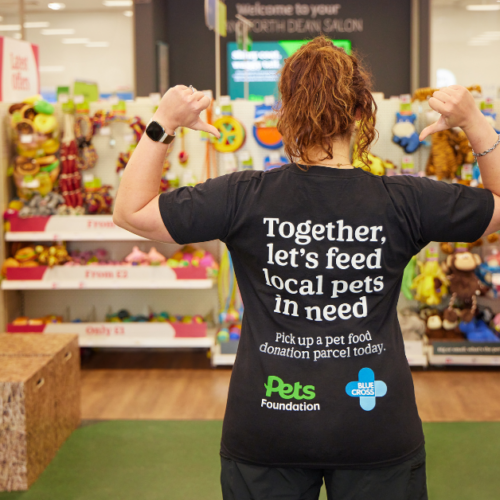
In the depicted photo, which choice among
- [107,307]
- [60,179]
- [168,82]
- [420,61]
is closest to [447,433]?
[107,307]

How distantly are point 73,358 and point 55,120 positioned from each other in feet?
5.77

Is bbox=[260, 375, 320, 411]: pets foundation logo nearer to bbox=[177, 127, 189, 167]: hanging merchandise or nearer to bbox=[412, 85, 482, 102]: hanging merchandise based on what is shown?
bbox=[177, 127, 189, 167]: hanging merchandise

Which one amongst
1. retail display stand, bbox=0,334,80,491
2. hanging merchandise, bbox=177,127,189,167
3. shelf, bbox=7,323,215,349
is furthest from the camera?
hanging merchandise, bbox=177,127,189,167

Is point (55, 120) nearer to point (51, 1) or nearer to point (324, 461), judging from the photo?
point (324, 461)

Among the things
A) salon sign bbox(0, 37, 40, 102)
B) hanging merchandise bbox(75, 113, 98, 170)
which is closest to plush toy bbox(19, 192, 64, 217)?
hanging merchandise bbox(75, 113, 98, 170)

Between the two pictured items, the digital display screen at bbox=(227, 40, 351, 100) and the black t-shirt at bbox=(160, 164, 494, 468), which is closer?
the black t-shirt at bbox=(160, 164, 494, 468)

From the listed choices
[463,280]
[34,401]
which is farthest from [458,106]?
[463,280]

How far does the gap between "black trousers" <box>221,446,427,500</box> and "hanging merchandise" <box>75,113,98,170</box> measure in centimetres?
336

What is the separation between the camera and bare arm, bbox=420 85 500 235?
43.1 inches

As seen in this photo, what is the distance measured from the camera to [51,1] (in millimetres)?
7836

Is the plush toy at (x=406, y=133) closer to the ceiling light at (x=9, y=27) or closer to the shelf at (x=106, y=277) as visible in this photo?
the shelf at (x=106, y=277)

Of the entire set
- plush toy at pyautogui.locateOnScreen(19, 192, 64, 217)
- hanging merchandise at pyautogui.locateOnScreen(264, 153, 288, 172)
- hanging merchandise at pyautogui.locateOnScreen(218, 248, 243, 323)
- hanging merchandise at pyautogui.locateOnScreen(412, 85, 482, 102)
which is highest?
hanging merchandise at pyautogui.locateOnScreen(412, 85, 482, 102)

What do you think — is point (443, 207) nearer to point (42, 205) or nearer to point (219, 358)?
point (219, 358)

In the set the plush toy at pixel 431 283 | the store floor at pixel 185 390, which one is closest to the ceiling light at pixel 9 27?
the store floor at pixel 185 390
